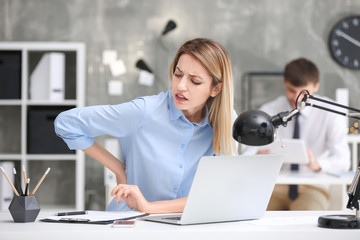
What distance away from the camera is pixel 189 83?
1.96 m

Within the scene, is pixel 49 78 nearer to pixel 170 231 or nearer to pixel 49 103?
pixel 49 103

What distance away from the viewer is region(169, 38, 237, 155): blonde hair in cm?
196

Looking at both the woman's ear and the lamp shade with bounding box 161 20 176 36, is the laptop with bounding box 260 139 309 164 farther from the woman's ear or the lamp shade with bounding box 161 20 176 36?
the lamp shade with bounding box 161 20 176 36

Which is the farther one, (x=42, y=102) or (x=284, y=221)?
(x=42, y=102)

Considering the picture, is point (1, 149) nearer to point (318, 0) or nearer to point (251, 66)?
point (251, 66)

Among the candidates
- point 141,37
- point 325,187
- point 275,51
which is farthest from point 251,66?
point 325,187

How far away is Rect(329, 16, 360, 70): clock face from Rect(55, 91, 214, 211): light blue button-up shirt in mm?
3150

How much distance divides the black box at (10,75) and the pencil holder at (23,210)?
290 centimetres

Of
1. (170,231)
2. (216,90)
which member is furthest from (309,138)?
(170,231)

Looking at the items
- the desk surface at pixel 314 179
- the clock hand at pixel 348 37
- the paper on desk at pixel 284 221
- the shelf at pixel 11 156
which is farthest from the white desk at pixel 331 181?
the shelf at pixel 11 156

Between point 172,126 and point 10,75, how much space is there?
2.63m

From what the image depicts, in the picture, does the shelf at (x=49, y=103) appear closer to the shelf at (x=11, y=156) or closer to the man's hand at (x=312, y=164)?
the shelf at (x=11, y=156)

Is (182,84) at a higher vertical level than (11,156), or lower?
higher

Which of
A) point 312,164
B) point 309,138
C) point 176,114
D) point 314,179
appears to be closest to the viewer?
point 176,114
